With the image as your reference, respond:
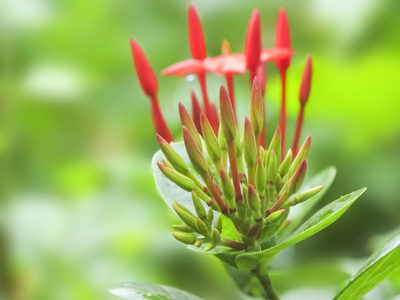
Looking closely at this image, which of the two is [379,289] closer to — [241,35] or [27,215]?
[27,215]

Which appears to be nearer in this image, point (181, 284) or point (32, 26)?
A: point (181, 284)

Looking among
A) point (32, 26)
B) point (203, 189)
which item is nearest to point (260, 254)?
point (203, 189)

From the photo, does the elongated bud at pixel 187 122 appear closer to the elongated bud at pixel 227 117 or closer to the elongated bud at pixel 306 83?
the elongated bud at pixel 227 117

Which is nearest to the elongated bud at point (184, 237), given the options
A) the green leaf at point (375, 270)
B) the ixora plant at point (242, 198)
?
the ixora plant at point (242, 198)

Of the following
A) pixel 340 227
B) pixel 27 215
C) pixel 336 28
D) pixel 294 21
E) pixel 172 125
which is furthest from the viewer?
pixel 294 21

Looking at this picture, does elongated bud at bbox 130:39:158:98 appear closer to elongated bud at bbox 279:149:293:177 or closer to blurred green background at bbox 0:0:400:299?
elongated bud at bbox 279:149:293:177

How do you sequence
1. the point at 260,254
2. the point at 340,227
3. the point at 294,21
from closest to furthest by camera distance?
the point at 260,254 < the point at 340,227 < the point at 294,21

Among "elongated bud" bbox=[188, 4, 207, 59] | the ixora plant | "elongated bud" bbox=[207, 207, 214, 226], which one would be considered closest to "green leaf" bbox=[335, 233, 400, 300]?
the ixora plant
